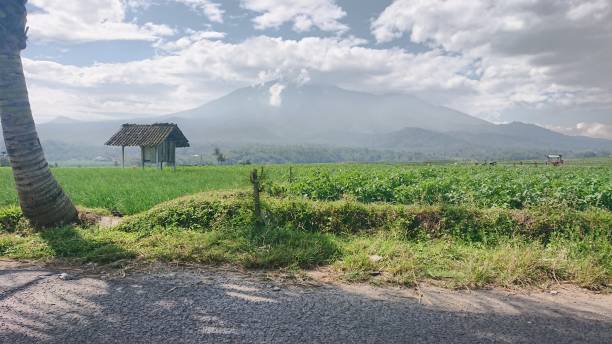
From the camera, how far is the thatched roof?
36938mm

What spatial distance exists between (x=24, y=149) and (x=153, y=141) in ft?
98.0

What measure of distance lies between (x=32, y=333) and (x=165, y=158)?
1393 inches

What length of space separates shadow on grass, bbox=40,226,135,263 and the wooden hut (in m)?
29.7

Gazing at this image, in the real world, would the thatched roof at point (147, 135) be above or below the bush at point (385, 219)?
above

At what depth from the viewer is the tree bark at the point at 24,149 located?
7891 millimetres

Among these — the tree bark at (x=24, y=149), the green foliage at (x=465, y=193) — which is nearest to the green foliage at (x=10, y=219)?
the tree bark at (x=24, y=149)

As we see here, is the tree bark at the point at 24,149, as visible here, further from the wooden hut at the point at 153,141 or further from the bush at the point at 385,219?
the wooden hut at the point at 153,141

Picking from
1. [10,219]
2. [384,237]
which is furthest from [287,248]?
[10,219]

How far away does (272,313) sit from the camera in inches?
167

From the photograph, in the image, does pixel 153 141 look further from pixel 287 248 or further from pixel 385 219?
pixel 287 248

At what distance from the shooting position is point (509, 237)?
786cm

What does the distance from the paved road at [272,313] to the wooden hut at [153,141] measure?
3298 centimetres

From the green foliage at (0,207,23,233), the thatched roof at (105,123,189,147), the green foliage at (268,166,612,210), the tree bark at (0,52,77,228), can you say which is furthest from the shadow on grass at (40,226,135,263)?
the thatched roof at (105,123,189,147)

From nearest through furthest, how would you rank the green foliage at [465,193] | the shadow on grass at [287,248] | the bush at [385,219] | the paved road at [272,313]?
the paved road at [272,313] < the shadow on grass at [287,248] < the bush at [385,219] < the green foliage at [465,193]
